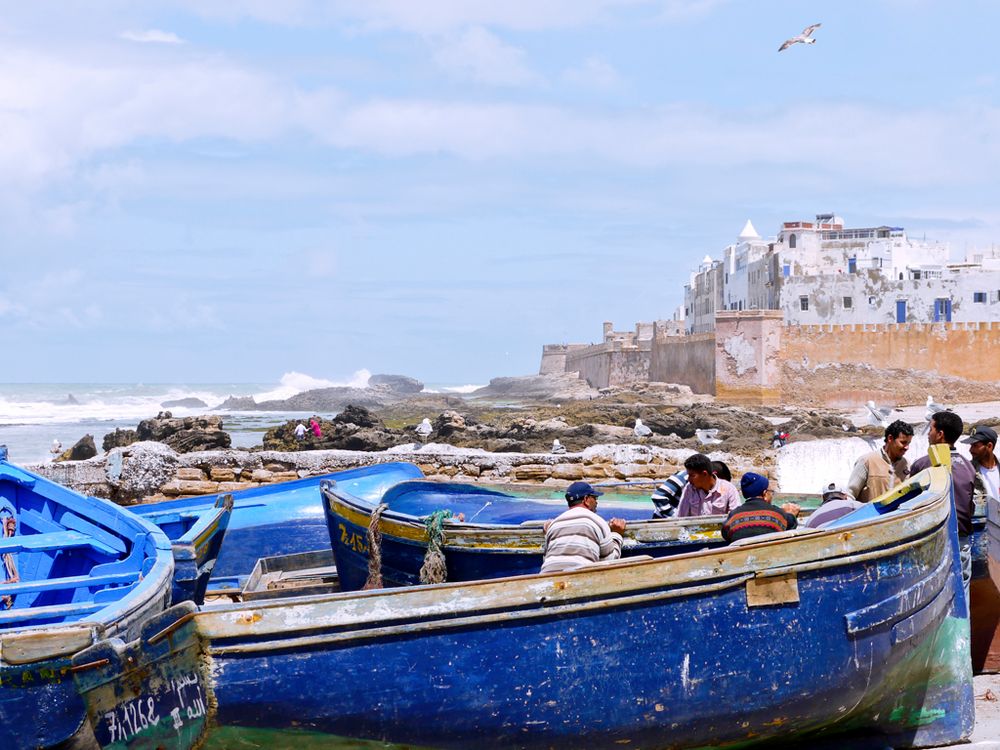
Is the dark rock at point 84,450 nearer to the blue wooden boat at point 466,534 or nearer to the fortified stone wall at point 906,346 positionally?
the blue wooden boat at point 466,534

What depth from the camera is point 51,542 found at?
676cm

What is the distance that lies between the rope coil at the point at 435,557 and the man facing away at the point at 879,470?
91.6 inches

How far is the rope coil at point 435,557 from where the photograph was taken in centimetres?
657

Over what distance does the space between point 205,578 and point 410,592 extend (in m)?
3.17

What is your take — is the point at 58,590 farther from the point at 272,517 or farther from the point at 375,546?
the point at 272,517

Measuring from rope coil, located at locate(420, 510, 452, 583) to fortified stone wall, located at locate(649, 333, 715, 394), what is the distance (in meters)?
43.2

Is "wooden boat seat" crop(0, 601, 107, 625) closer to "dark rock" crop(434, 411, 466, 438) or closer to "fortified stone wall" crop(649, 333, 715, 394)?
"dark rock" crop(434, 411, 466, 438)

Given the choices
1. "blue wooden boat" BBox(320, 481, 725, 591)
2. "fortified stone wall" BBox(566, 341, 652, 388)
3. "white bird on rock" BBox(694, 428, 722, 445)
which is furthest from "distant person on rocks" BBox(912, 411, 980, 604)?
"fortified stone wall" BBox(566, 341, 652, 388)

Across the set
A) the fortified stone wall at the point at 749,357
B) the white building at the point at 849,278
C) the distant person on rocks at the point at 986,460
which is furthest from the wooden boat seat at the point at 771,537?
the white building at the point at 849,278

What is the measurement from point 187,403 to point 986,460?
8119cm

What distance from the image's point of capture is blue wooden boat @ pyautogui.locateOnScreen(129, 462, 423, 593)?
33.0 feet

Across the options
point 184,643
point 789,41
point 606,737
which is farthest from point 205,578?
point 789,41

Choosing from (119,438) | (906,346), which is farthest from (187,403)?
(119,438)

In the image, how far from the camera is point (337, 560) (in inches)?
315
